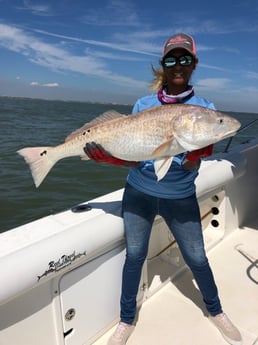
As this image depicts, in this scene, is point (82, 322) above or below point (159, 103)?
below

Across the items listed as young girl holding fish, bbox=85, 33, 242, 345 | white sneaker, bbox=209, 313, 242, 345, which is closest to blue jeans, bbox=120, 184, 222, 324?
young girl holding fish, bbox=85, 33, 242, 345

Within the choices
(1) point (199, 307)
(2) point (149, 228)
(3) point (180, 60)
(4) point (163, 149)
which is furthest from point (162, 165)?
(1) point (199, 307)

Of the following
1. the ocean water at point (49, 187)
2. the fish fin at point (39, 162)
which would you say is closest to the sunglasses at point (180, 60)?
the fish fin at point (39, 162)

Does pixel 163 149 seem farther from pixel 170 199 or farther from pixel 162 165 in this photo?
pixel 170 199

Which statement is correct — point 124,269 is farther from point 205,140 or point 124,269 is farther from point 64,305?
point 205,140

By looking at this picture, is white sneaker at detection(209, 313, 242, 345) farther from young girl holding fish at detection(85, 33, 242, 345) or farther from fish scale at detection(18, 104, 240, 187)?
fish scale at detection(18, 104, 240, 187)

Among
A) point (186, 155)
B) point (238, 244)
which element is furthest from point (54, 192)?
point (186, 155)

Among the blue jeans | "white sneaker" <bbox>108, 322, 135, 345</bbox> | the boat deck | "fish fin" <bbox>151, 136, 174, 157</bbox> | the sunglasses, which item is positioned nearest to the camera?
"fish fin" <bbox>151, 136, 174, 157</bbox>

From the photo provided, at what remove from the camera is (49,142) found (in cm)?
1647

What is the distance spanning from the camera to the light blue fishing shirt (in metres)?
2.38

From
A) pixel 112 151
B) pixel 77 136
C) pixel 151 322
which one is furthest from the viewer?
pixel 151 322

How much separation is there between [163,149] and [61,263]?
93 centimetres

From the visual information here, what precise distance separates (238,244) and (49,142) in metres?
13.5

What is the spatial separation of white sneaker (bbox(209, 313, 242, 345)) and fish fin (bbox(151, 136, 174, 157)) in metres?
1.47
